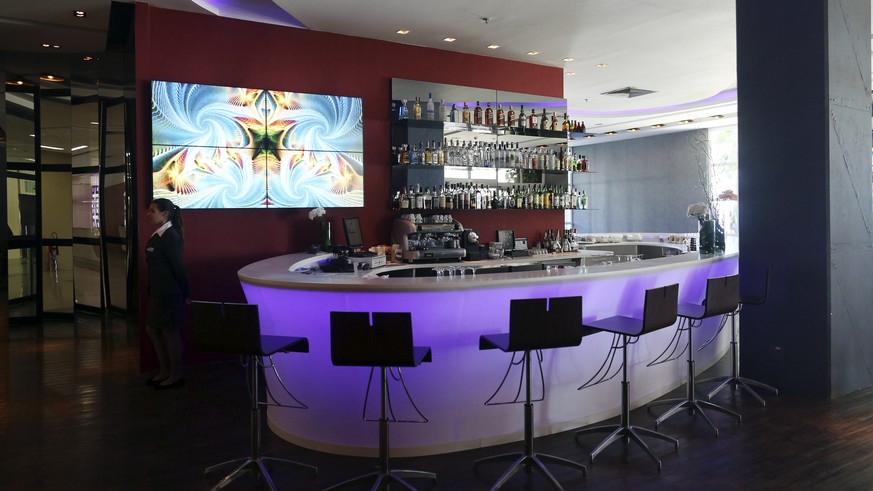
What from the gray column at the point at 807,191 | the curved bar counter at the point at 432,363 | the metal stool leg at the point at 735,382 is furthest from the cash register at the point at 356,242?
the gray column at the point at 807,191

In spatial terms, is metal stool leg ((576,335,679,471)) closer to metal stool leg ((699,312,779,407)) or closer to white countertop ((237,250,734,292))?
white countertop ((237,250,734,292))

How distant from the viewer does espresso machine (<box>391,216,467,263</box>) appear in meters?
6.25

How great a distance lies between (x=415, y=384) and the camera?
3.64m

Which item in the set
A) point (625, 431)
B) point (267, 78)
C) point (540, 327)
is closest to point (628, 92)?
point (267, 78)

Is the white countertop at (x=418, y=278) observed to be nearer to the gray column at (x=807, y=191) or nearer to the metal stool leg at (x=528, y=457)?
the metal stool leg at (x=528, y=457)

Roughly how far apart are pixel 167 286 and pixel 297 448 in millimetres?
1953

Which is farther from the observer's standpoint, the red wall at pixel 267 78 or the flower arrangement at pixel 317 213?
the flower arrangement at pixel 317 213

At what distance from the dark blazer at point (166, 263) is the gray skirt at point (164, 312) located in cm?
5

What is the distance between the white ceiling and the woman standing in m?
1.93

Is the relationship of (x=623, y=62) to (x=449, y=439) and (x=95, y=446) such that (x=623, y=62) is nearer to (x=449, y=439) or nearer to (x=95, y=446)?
(x=449, y=439)

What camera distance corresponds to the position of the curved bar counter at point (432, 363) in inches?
139

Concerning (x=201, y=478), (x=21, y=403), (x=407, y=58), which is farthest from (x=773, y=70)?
(x=21, y=403)

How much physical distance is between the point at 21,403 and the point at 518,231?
5172 mm

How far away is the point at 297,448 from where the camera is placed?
3.79 metres
